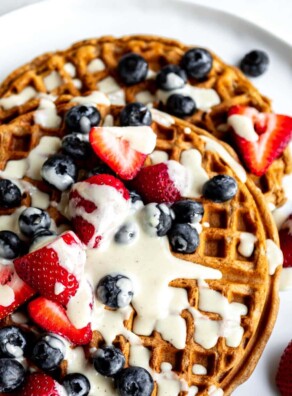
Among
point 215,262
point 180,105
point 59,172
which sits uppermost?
point 180,105

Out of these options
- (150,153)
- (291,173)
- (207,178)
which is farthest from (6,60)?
(291,173)

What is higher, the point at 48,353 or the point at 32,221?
the point at 32,221

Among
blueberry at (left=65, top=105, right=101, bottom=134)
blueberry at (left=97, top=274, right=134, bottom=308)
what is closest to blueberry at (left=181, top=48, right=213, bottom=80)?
blueberry at (left=65, top=105, right=101, bottom=134)

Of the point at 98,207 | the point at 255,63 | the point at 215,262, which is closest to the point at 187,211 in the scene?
the point at 215,262

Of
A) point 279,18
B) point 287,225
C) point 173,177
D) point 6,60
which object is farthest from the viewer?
point 279,18

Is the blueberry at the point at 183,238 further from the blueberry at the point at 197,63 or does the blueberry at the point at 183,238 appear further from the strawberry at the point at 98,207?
the blueberry at the point at 197,63

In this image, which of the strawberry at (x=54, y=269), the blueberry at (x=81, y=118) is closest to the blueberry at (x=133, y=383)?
the strawberry at (x=54, y=269)

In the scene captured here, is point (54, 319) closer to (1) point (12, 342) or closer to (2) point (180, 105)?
(1) point (12, 342)

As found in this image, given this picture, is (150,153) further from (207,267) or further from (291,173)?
(291,173)
